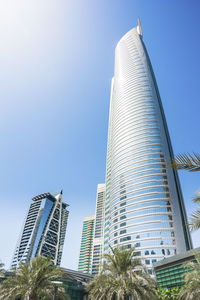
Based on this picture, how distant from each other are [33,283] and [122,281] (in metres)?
8.74

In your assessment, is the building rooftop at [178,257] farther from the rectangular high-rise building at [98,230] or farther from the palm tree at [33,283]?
the rectangular high-rise building at [98,230]


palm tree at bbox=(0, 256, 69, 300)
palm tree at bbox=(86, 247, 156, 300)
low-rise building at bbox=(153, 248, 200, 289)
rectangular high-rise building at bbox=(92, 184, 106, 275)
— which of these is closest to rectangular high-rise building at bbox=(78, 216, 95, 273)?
rectangular high-rise building at bbox=(92, 184, 106, 275)

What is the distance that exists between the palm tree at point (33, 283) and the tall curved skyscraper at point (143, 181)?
59.3m

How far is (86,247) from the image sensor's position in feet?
569

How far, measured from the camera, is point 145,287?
64.4ft

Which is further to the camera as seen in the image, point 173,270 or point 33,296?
point 173,270

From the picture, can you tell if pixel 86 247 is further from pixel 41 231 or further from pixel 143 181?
pixel 143 181

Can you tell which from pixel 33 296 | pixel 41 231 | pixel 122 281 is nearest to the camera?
pixel 33 296

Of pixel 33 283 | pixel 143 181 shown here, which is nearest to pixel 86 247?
pixel 143 181

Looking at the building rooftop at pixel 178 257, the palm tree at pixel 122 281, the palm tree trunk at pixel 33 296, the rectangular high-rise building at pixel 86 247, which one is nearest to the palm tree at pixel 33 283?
the palm tree trunk at pixel 33 296

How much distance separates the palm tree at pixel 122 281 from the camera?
18763mm

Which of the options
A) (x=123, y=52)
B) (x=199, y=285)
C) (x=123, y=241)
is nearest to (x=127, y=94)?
(x=123, y=52)

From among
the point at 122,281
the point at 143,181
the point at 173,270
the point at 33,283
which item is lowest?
the point at 33,283

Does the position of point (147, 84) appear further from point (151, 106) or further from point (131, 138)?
point (131, 138)
